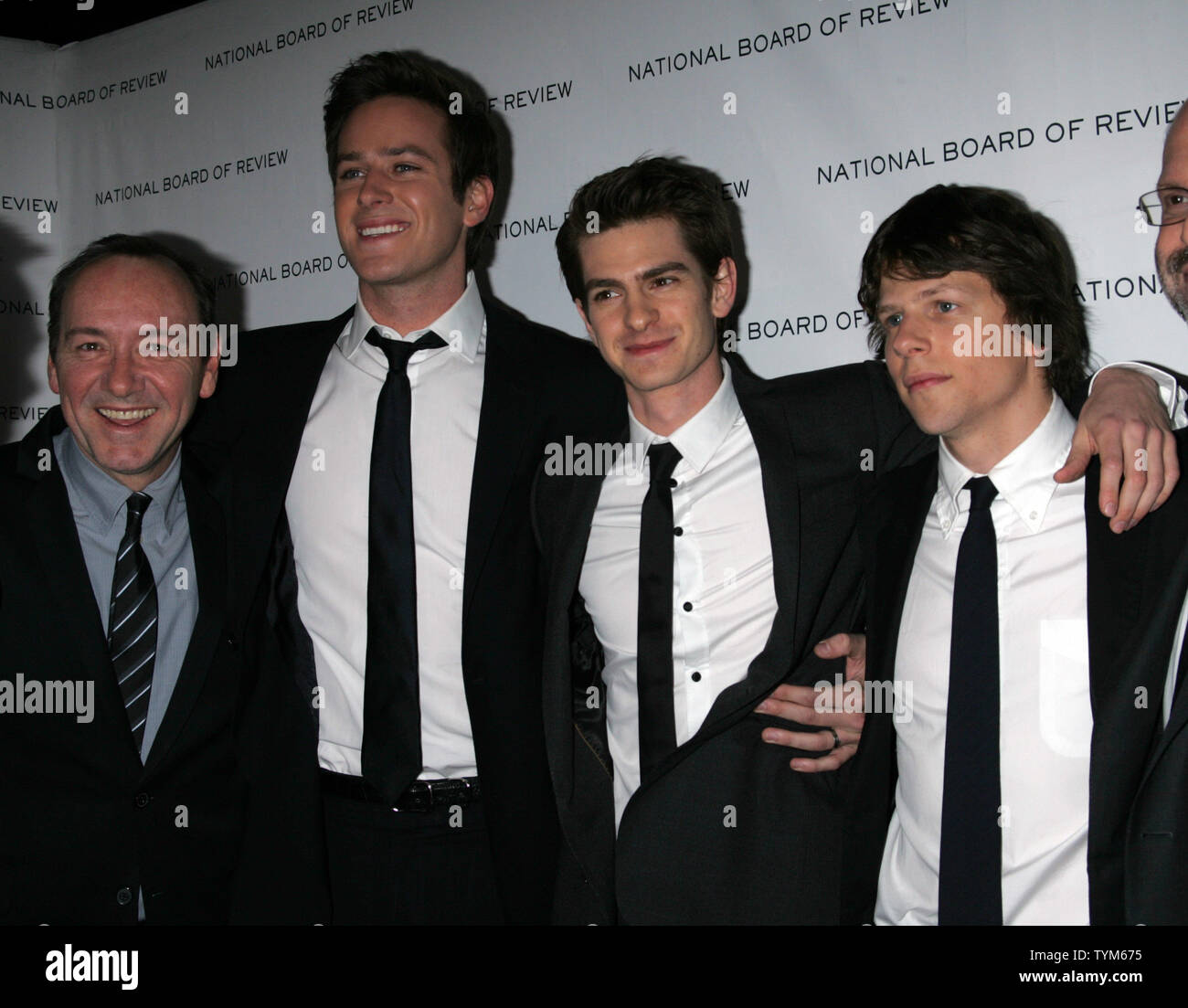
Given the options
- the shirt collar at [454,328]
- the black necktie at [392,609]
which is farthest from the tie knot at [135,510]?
the shirt collar at [454,328]

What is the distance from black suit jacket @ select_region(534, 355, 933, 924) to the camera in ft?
7.16

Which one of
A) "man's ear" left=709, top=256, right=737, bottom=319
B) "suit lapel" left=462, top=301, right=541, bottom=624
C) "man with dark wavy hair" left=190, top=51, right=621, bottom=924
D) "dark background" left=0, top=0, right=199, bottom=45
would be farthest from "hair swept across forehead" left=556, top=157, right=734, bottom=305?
"dark background" left=0, top=0, right=199, bottom=45

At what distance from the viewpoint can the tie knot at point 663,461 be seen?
2371 millimetres

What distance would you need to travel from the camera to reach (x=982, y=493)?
2049mm

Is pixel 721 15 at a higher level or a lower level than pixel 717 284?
higher

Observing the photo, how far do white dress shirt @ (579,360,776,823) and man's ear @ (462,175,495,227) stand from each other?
93 cm

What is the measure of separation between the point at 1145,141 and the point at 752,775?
189 centimetres

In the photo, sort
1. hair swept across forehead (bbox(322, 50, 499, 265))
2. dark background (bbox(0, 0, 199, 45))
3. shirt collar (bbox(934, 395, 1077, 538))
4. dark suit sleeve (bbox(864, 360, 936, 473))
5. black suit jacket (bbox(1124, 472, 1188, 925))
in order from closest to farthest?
black suit jacket (bbox(1124, 472, 1188, 925)) → shirt collar (bbox(934, 395, 1077, 538)) → dark suit sleeve (bbox(864, 360, 936, 473)) → hair swept across forehead (bbox(322, 50, 499, 265)) → dark background (bbox(0, 0, 199, 45))

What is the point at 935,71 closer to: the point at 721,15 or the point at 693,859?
the point at 721,15

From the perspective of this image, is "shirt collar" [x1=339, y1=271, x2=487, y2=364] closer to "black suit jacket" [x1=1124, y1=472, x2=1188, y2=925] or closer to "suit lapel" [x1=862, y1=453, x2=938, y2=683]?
"suit lapel" [x1=862, y1=453, x2=938, y2=683]

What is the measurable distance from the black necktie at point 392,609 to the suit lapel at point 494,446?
16 cm

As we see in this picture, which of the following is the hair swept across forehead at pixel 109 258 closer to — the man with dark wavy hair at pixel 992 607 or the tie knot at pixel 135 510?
the tie knot at pixel 135 510
